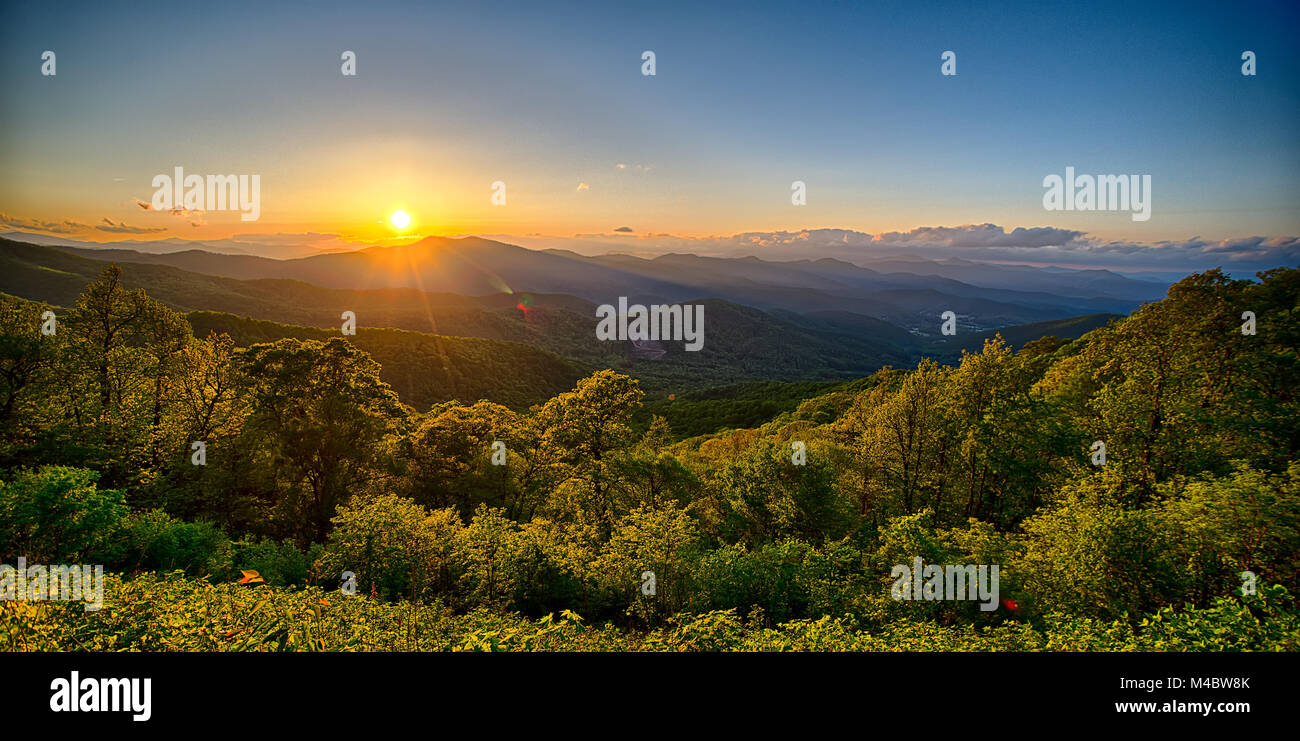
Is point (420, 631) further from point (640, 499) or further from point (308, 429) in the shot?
point (308, 429)

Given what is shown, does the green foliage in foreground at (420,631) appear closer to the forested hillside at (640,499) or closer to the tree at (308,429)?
the forested hillside at (640,499)

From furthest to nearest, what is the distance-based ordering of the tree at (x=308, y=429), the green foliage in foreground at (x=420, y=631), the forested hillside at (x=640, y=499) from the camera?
the tree at (x=308, y=429) < the forested hillside at (x=640, y=499) < the green foliage in foreground at (x=420, y=631)

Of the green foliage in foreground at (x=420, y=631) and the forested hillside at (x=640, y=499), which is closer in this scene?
the green foliage in foreground at (x=420, y=631)

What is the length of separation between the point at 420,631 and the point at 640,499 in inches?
690

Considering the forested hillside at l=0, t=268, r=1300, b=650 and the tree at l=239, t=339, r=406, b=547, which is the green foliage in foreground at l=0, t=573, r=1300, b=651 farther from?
the tree at l=239, t=339, r=406, b=547

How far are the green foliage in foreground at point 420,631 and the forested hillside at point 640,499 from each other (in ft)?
0.36

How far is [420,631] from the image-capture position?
1212 cm

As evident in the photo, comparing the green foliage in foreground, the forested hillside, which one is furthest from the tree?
the green foliage in foreground

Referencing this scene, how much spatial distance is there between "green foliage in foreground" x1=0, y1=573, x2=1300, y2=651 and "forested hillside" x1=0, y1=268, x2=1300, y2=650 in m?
0.11

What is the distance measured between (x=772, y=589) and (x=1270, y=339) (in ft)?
78.1

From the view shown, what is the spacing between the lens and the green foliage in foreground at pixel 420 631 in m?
9.27

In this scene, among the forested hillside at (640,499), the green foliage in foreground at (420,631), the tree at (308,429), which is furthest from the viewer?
the tree at (308,429)

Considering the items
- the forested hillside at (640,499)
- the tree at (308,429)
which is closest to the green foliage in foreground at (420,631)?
the forested hillside at (640,499)

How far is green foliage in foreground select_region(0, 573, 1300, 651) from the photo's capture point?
927 cm
